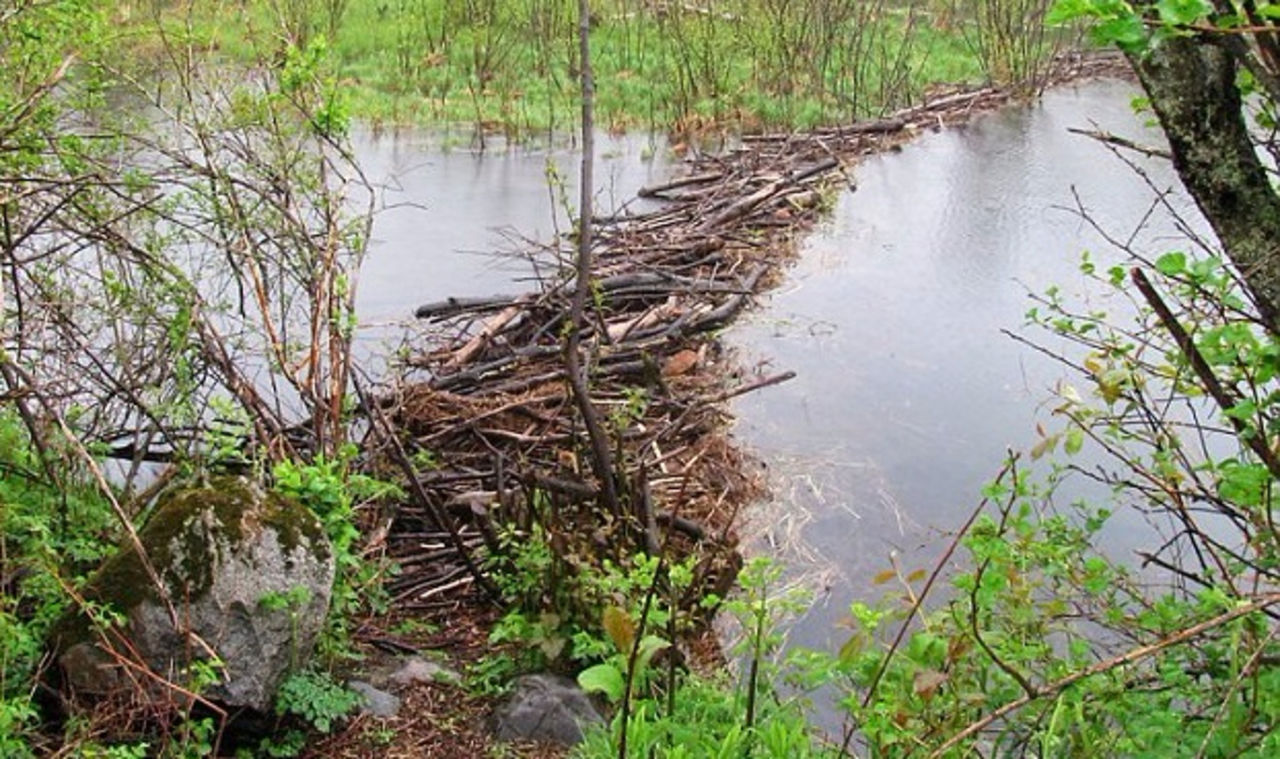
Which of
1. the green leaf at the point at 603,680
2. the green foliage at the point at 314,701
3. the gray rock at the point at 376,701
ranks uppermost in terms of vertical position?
the green leaf at the point at 603,680

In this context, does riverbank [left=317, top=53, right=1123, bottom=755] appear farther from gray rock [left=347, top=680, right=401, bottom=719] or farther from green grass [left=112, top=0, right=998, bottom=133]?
green grass [left=112, top=0, right=998, bottom=133]

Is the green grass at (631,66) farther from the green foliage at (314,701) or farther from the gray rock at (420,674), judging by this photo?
the green foliage at (314,701)

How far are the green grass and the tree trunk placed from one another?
9.43 metres

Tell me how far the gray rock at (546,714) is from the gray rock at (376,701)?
288 millimetres

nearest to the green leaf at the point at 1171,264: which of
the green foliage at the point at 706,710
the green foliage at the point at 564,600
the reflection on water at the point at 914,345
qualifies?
the green foliage at the point at 706,710

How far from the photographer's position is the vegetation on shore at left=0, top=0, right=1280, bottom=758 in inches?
84.1

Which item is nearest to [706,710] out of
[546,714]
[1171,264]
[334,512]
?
[546,714]

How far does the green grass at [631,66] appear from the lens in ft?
38.5

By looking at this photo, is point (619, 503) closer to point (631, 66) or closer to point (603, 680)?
point (603, 680)

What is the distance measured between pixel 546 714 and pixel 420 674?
51 centimetres

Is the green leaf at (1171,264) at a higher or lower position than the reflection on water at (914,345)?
higher

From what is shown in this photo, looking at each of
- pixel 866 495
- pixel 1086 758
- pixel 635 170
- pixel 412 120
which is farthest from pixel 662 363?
pixel 412 120

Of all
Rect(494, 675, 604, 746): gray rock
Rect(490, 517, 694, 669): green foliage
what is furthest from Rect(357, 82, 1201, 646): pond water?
Rect(494, 675, 604, 746): gray rock

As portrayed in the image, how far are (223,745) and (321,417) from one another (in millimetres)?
1447
